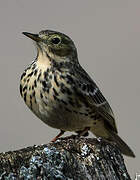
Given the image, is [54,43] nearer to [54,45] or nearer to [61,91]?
[54,45]

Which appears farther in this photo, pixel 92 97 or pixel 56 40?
pixel 56 40

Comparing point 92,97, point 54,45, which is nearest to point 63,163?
point 92,97

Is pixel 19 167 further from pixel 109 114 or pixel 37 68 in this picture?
pixel 109 114

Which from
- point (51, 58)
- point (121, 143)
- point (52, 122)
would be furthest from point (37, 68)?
point (121, 143)

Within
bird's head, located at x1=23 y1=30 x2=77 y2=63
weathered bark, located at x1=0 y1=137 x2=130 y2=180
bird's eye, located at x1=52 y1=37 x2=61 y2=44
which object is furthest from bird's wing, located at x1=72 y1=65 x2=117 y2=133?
weathered bark, located at x1=0 y1=137 x2=130 y2=180

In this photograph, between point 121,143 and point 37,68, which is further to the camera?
point 121,143

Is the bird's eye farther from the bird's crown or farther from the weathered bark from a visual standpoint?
the weathered bark
